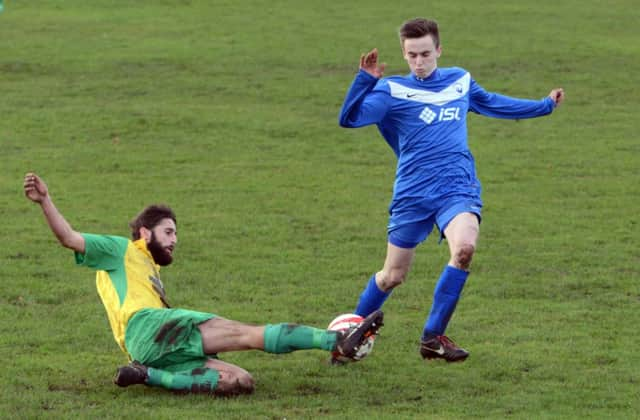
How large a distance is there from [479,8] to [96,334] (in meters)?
24.6

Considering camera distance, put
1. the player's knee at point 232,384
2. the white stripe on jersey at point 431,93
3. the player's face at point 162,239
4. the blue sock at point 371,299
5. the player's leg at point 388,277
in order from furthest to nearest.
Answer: the blue sock at point 371,299
the player's leg at point 388,277
the white stripe on jersey at point 431,93
the player's face at point 162,239
the player's knee at point 232,384

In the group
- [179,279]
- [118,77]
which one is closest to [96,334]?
[179,279]

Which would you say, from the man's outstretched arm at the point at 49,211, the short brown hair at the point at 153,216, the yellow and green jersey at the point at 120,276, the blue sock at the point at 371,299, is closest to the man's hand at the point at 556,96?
the blue sock at the point at 371,299

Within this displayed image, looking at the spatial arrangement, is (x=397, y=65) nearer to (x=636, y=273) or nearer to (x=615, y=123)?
(x=615, y=123)

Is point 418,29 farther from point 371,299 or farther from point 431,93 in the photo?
point 371,299

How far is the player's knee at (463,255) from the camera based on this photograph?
356 inches

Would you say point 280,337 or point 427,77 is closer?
point 280,337

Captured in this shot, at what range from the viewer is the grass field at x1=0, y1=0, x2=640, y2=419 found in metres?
8.86

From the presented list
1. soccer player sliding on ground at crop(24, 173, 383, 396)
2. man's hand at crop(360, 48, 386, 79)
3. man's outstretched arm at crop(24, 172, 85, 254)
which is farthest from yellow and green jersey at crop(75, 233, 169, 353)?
man's hand at crop(360, 48, 386, 79)

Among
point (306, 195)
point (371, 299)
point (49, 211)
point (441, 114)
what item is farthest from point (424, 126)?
point (306, 195)

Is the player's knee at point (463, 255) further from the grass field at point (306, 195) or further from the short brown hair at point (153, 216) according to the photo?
the short brown hair at point (153, 216)

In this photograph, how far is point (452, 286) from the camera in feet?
30.0

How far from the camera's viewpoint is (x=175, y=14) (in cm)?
3256

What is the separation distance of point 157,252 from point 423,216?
79.8 inches
